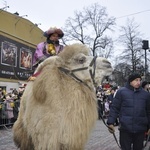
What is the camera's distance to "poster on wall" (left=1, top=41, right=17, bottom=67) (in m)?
25.4

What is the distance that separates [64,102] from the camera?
14.6ft

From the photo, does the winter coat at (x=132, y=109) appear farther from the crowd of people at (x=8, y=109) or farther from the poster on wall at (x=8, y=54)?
the poster on wall at (x=8, y=54)

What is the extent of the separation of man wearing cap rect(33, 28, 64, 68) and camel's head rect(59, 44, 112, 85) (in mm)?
928

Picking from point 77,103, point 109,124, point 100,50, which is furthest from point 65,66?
point 100,50

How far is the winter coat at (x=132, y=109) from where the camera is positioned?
591 centimetres

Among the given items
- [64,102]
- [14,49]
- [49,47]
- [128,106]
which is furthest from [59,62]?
[14,49]

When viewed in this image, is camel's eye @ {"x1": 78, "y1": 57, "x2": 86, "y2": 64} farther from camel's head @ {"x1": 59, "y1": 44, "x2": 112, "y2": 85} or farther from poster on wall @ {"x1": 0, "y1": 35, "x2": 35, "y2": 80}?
poster on wall @ {"x1": 0, "y1": 35, "x2": 35, "y2": 80}

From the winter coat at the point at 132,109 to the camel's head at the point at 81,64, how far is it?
1510mm

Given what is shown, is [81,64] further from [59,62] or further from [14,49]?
[14,49]

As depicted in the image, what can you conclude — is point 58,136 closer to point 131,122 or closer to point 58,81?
point 58,81

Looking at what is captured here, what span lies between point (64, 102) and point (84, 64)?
678 mm

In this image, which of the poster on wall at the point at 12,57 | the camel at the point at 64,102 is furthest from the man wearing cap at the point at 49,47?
the poster on wall at the point at 12,57

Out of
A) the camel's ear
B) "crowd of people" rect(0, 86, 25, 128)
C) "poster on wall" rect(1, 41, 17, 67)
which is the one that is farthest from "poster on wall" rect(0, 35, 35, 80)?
the camel's ear

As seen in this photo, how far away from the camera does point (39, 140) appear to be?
4.41m
